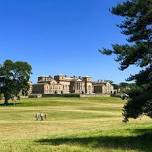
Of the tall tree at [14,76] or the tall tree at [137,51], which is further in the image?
the tall tree at [14,76]

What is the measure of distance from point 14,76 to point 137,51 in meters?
110

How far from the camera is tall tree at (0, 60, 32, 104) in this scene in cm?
13475

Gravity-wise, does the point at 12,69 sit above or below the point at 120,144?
above

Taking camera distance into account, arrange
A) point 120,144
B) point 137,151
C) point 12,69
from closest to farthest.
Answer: point 137,151 → point 120,144 → point 12,69

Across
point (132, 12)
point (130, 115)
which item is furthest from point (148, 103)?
point (132, 12)

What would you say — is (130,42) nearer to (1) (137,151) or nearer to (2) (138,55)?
(2) (138,55)

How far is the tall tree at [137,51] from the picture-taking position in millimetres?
27578

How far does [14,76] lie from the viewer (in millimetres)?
135875

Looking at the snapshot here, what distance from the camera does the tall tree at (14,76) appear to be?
135 m

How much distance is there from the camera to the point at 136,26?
29062 mm

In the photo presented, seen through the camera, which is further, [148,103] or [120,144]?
[148,103]

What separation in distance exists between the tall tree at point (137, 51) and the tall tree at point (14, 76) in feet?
350

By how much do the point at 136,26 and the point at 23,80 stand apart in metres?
108

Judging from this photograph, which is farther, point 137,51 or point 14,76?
point 14,76
